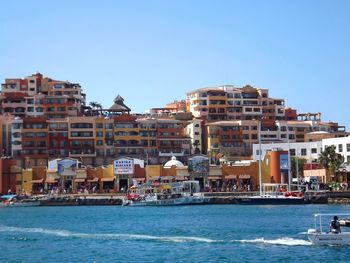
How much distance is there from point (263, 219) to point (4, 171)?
63.0 meters

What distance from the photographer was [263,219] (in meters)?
79.5

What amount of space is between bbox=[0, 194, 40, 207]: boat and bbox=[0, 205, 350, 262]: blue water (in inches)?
1077

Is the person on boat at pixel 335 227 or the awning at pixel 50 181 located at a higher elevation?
the awning at pixel 50 181

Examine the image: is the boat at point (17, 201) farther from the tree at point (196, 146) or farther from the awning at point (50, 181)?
the tree at point (196, 146)

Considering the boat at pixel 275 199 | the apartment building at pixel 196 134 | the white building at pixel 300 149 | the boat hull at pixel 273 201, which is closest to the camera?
the boat hull at pixel 273 201

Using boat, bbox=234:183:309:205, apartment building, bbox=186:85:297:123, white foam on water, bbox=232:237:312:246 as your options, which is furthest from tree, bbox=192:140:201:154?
white foam on water, bbox=232:237:312:246

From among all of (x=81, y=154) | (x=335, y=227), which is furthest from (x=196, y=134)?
(x=335, y=227)

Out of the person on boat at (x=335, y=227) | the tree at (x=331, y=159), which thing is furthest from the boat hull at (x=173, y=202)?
the person on boat at (x=335, y=227)

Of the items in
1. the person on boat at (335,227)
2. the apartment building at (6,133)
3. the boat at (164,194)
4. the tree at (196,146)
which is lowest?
the person on boat at (335,227)

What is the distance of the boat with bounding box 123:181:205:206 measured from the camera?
114750mm

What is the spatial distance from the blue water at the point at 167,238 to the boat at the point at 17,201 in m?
27.4

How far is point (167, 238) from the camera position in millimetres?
59812

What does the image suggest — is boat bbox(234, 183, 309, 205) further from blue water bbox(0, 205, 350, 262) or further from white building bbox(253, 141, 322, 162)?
white building bbox(253, 141, 322, 162)

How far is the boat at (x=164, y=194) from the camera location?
4518 inches
